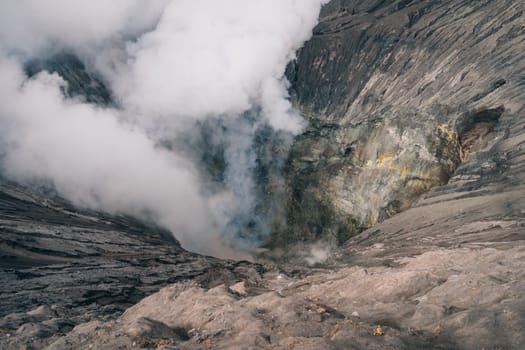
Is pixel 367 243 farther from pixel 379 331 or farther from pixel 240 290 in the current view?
pixel 379 331

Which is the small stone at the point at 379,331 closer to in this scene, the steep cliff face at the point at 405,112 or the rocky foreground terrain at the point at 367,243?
the rocky foreground terrain at the point at 367,243

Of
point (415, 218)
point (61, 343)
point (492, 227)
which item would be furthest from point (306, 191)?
point (61, 343)

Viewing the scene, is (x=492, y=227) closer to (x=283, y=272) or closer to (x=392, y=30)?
(x=283, y=272)

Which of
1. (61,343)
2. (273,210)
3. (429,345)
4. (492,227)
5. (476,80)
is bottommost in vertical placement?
(61,343)

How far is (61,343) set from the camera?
1487cm

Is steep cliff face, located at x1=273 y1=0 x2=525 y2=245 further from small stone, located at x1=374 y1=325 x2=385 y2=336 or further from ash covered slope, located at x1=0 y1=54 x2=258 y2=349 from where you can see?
small stone, located at x1=374 y1=325 x2=385 y2=336

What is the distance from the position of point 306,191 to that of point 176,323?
40669 mm

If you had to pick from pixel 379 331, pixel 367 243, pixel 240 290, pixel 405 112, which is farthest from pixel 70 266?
pixel 405 112

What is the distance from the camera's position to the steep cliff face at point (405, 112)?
4212 cm

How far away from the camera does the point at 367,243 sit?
37.7 metres

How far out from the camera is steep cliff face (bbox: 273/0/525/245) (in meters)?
42.1

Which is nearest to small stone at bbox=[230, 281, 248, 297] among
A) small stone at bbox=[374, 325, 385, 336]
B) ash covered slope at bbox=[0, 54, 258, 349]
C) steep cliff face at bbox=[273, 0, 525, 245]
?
ash covered slope at bbox=[0, 54, 258, 349]

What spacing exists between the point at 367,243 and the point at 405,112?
20145 millimetres

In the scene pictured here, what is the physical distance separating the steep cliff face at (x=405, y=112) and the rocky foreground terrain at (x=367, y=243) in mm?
214
